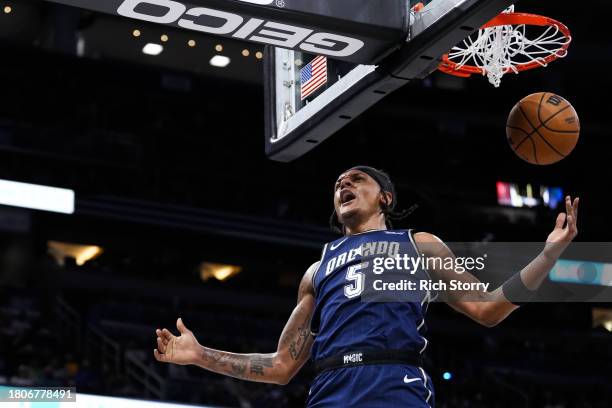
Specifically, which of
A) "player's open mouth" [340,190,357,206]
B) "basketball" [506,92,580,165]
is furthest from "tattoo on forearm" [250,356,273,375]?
"basketball" [506,92,580,165]

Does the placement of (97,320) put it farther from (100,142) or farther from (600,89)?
(600,89)

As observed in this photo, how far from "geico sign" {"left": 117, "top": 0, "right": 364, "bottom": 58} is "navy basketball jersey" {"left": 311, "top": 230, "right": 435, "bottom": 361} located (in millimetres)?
793

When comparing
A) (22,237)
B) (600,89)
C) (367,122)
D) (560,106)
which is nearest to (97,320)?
(22,237)

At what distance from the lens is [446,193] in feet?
70.0

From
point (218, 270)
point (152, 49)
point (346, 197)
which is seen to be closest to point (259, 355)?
point (346, 197)

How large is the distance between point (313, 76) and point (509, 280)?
151 cm

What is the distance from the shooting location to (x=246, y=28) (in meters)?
4.39

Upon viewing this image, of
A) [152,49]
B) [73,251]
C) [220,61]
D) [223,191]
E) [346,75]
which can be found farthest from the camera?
[73,251]

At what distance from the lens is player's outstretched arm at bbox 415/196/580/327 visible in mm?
3764

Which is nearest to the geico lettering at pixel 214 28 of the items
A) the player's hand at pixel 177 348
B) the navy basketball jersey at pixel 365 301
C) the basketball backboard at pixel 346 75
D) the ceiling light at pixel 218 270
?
the basketball backboard at pixel 346 75

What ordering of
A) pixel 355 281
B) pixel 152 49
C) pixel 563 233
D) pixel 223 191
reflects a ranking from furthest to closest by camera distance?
1. pixel 223 191
2. pixel 152 49
3. pixel 355 281
4. pixel 563 233

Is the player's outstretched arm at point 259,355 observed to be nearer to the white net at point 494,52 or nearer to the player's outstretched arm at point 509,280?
the player's outstretched arm at point 509,280

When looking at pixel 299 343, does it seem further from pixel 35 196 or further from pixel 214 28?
pixel 35 196

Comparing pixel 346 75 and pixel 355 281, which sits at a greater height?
pixel 346 75
